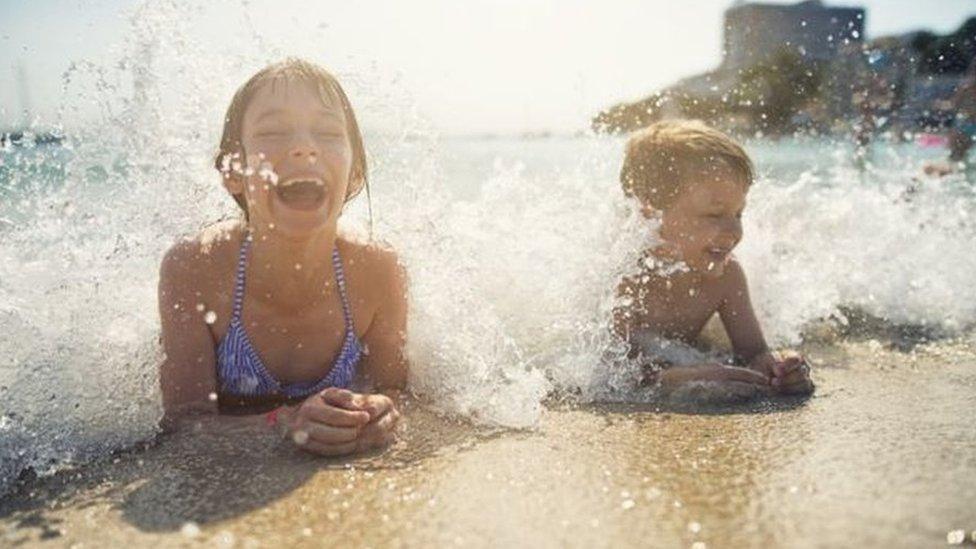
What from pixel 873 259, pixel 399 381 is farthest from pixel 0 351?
pixel 873 259

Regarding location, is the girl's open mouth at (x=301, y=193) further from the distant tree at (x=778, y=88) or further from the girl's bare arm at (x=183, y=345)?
the distant tree at (x=778, y=88)

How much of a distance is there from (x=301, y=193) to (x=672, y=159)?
2.03 meters

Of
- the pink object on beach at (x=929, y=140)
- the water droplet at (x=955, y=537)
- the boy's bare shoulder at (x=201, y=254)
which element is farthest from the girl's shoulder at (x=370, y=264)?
the pink object on beach at (x=929, y=140)

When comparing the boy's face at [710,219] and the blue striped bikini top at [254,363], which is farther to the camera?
the boy's face at [710,219]

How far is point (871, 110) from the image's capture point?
683 inches

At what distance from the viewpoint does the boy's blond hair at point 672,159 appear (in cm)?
360

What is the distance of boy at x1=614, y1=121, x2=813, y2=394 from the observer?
11.6 ft

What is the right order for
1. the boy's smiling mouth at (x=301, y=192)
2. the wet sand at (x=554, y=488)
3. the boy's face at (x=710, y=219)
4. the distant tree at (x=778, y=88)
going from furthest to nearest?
1. the distant tree at (x=778, y=88)
2. the boy's face at (x=710, y=219)
3. the boy's smiling mouth at (x=301, y=192)
4. the wet sand at (x=554, y=488)

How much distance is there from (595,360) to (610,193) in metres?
1.71

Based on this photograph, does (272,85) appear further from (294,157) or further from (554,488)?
(554,488)

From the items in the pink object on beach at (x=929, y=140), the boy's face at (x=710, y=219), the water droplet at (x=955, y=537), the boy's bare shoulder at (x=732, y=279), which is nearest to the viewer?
the water droplet at (x=955, y=537)

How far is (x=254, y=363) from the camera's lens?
2.68m

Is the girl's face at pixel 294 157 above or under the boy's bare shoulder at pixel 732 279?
above

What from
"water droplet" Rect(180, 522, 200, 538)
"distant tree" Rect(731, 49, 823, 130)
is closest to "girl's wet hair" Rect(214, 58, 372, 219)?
"water droplet" Rect(180, 522, 200, 538)
